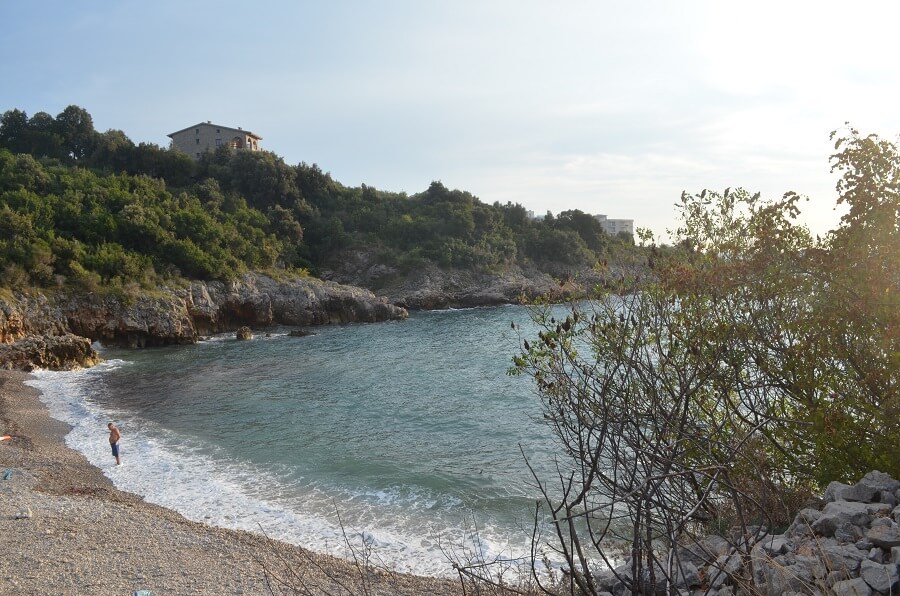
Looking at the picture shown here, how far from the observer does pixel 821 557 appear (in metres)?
4.30

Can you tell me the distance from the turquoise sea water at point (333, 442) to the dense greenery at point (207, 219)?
11.1m

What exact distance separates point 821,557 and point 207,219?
4968cm

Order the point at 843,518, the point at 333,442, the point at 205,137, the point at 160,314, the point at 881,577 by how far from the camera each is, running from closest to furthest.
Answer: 1. the point at 881,577
2. the point at 843,518
3. the point at 333,442
4. the point at 160,314
5. the point at 205,137

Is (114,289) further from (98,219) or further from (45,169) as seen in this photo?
(45,169)

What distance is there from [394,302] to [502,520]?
148 feet

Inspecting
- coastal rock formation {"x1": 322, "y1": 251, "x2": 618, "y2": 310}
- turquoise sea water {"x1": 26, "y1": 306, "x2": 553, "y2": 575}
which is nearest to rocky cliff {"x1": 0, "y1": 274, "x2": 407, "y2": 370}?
turquoise sea water {"x1": 26, "y1": 306, "x2": 553, "y2": 575}

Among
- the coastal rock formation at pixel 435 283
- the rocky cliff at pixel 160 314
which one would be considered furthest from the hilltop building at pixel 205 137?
the rocky cliff at pixel 160 314

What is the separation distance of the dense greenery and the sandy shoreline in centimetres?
2624

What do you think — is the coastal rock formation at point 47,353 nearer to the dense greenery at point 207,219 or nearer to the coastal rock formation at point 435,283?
the dense greenery at point 207,219

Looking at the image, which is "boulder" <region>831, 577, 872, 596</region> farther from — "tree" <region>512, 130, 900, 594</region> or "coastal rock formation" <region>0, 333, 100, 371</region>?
"coastal rock formation" <region>0, 333, 100, 371</region>

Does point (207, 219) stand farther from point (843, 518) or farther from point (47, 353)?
point (843, 518)

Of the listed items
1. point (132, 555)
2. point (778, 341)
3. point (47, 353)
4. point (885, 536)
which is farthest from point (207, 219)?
point (885, 536)

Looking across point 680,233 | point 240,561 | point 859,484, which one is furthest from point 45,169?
point 859,484

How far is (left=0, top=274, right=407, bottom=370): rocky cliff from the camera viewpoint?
2867 cm
